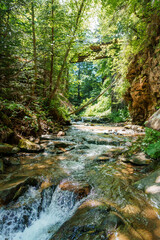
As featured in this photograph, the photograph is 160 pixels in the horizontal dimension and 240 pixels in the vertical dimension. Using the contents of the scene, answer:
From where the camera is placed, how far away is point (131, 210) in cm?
201

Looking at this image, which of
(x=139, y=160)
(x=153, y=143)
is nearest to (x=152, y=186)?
(x=139, y=160)

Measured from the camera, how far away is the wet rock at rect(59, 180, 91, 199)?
2.38 m

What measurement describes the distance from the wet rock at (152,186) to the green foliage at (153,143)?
2.90 feet

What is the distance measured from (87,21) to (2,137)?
25.4 ft

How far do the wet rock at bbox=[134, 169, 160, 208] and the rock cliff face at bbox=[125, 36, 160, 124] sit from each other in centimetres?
653

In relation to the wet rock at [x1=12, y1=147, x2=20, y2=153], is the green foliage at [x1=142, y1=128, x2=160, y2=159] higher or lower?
higher

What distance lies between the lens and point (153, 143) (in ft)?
12.4

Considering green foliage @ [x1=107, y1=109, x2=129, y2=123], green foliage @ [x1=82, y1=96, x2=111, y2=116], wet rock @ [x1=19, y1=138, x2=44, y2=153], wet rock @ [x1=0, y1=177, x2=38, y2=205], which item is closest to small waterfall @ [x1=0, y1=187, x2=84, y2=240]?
wet rock @ [x1=0, y1=177, x2=38, y2=205]

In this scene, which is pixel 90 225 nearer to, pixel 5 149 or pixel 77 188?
pixel 77 188

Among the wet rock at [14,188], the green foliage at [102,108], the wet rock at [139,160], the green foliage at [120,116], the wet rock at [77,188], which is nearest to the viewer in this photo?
the wet rock at [14,188]

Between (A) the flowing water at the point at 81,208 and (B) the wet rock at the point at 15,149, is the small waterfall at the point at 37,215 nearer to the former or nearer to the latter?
(A) the flowing water at the point at 81,208

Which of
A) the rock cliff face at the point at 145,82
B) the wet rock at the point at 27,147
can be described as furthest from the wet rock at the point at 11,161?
the rock cliff face at the point at 145,82

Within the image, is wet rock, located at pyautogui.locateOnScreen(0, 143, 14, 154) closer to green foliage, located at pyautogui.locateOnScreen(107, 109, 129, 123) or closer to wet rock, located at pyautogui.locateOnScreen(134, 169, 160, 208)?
wet rock, located at pyautogui.locateOnScreen(134, 169, 160, 208)

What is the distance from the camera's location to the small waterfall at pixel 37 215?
189 centimetres
